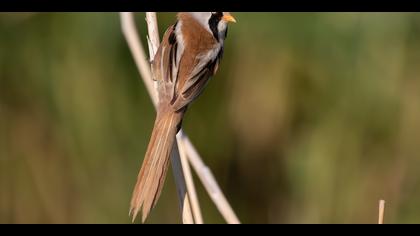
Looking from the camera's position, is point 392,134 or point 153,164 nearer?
point 153,164

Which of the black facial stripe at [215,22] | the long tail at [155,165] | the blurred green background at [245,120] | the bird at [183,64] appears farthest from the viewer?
the blurred green background at [245,120]

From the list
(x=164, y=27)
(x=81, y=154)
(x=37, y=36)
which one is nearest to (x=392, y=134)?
(x=164, y=27)

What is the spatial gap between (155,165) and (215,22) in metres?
0.66

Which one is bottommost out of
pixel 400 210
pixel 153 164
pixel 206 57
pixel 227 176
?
pixel 400 210

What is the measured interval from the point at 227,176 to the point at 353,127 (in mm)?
664

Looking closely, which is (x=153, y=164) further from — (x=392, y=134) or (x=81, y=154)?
(x=392, y=134)

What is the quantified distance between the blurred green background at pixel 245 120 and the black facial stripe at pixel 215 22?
3.31 ft

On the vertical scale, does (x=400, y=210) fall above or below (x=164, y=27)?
below

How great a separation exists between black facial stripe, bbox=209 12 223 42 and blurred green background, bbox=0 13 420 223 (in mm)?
1010

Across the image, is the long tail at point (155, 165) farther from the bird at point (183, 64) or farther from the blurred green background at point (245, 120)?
the blurred green background at point (245, 120)

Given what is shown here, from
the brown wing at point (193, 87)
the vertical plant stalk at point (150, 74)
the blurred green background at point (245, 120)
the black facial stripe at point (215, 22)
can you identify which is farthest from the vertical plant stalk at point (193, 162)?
the blurred green background at point (245, 120)

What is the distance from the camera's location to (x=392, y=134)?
3949 millimetres

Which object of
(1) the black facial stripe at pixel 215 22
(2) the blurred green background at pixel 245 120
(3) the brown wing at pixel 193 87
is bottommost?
(2) the blurred green background at pixel 245 120

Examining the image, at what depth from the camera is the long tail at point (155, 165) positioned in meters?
2.05
